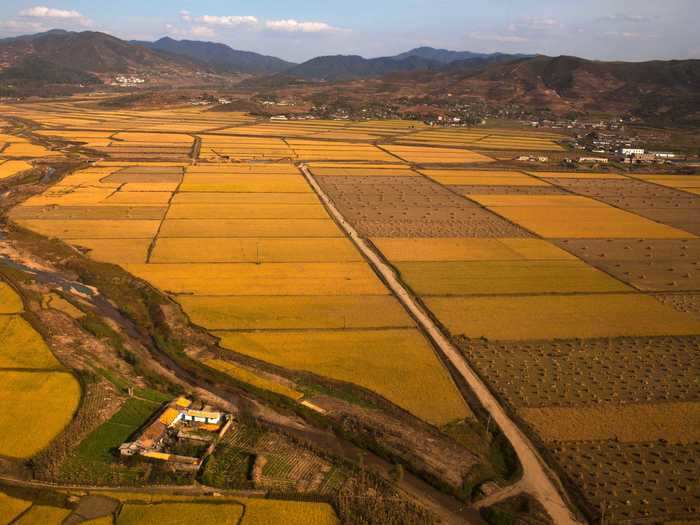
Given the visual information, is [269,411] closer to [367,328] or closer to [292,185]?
[367,328]

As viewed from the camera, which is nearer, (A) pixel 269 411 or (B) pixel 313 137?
(A) pixel 269 411

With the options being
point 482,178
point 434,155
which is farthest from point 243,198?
point 434,155

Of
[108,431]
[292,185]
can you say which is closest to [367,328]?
[108,431]

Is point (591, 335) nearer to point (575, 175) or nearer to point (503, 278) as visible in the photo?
point (503, 278)

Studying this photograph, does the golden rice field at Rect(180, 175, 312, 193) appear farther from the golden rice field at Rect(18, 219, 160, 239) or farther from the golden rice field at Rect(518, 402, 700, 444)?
the golden rice field at Rect(518, 402, 700, 444)

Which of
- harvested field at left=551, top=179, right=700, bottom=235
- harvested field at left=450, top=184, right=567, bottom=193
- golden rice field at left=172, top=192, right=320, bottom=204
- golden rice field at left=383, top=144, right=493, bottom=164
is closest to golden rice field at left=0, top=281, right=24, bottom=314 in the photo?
golden rice field at left=172, top=192, right=320, bottom=204

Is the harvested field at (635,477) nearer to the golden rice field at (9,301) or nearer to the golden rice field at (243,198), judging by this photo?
the golden rice field at (9,301)
